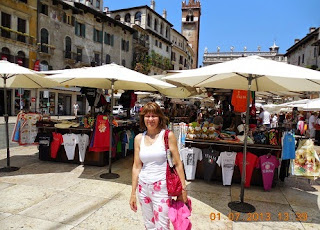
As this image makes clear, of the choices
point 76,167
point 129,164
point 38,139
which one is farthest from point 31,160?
point 129,164

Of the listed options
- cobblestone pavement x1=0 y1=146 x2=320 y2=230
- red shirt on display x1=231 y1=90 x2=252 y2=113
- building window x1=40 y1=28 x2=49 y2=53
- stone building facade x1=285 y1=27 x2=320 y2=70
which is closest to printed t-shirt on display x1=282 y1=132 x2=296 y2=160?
cobblestone pavement x1=0 y1=146 x2=320 y2=230

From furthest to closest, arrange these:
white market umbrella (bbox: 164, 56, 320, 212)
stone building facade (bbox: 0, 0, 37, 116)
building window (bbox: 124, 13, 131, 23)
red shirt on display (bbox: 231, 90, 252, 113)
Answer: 1. building window (bbox: 124, 13, 131, 23)
2. stone building facade (bbox: 0, 0, 37, 116)
3. red shirt on display (bbox: 231, 90, 252, 113)
4. white market umbrella (bbox: 164, 56, 320, 212)

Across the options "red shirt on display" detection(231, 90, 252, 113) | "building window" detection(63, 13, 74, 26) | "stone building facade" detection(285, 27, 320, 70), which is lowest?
"red shirt on display" detection(231, 90, 252, 113)

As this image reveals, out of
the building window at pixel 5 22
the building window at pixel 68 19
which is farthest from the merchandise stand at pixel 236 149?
the building window at pixel 68 19

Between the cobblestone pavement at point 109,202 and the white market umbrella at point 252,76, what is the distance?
44 centimetres

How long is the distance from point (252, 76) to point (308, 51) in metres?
33.5

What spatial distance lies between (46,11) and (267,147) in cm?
2805

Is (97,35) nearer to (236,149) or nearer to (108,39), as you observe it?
(108,39)

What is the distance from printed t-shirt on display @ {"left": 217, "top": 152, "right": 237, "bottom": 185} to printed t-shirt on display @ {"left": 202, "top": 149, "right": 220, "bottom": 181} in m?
0.11

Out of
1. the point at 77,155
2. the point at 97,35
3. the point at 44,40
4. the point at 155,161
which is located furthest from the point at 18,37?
the point at 155,161

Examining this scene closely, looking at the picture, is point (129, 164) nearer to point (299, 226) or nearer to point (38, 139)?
point (38, 139)

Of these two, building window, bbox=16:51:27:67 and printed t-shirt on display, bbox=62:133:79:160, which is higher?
building window, bbox=16:51:27:67

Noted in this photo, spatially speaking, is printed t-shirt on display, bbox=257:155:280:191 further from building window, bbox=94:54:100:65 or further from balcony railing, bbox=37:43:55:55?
building window, bbox=94:54:100:65

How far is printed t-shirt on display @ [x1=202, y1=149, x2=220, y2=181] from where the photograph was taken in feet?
17.7
